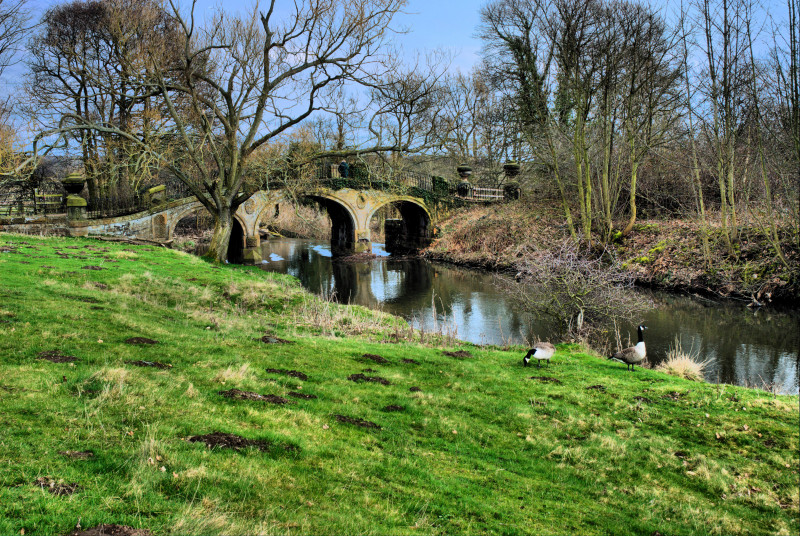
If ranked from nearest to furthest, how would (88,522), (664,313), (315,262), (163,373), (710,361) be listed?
(88,522) < (163,373) < (710,361) < (664,313) < (315,262)

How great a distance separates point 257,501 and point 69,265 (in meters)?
16.4

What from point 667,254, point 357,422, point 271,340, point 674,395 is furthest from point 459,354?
point 667,254

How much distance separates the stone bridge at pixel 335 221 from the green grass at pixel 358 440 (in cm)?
2275

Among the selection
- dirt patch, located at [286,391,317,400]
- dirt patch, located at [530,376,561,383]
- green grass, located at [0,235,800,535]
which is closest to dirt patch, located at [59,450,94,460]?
green grass, located at [0,235,800,535]

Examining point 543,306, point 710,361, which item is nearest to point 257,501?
point 543,306

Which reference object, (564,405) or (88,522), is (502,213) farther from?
(88,522)

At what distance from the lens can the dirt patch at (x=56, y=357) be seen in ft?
24.1

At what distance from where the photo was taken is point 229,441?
560 centimetres

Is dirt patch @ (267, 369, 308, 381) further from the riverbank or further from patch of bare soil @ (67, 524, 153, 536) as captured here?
the riverbank

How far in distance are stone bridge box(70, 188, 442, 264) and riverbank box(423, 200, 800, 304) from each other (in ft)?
22.4

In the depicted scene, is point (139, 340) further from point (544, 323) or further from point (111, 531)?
point (544, 323)

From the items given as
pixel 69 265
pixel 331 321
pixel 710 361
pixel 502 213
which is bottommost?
pixel 710 361

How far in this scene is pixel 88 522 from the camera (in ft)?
12.1

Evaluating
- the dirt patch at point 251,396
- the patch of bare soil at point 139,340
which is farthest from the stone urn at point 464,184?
the dirt patch at point 251,396
